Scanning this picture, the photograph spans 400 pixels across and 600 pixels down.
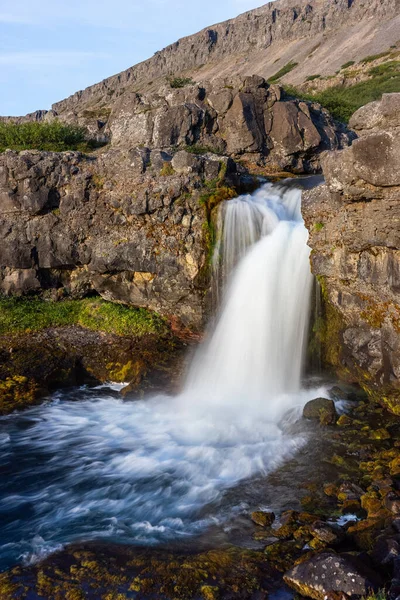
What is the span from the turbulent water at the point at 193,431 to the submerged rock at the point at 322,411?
1.90 feet

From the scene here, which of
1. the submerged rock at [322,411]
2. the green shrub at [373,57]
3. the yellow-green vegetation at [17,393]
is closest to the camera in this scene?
the submerged rock at [322,411]

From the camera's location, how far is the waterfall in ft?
41.8

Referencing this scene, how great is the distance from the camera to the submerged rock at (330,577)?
5367mm

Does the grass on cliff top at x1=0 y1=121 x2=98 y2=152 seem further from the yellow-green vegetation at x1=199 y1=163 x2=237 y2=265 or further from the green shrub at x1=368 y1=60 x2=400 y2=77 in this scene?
the green shrub at x1=368 y1=60 x2=400 y2=77

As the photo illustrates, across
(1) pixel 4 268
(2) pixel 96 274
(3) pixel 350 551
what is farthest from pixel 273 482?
(1) pixel 4 268

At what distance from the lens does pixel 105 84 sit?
122 m

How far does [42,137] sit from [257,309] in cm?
1472

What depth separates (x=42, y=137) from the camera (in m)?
21.9

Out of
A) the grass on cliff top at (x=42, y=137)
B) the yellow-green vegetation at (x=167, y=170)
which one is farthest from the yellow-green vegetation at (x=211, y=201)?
the grass on cliff top at (x=42, y=137)

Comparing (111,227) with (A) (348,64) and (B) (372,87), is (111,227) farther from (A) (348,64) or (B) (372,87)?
(A) (348,64)

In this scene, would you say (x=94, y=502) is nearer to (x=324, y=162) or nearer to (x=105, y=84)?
(x=324, y=162)

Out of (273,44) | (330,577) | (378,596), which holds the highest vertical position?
(273,44)

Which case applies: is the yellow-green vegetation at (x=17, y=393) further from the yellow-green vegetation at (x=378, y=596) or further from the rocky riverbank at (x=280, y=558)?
the yellow-green vegetation at (x=378, y=596)

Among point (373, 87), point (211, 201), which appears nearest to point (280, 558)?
point (211, 201)
